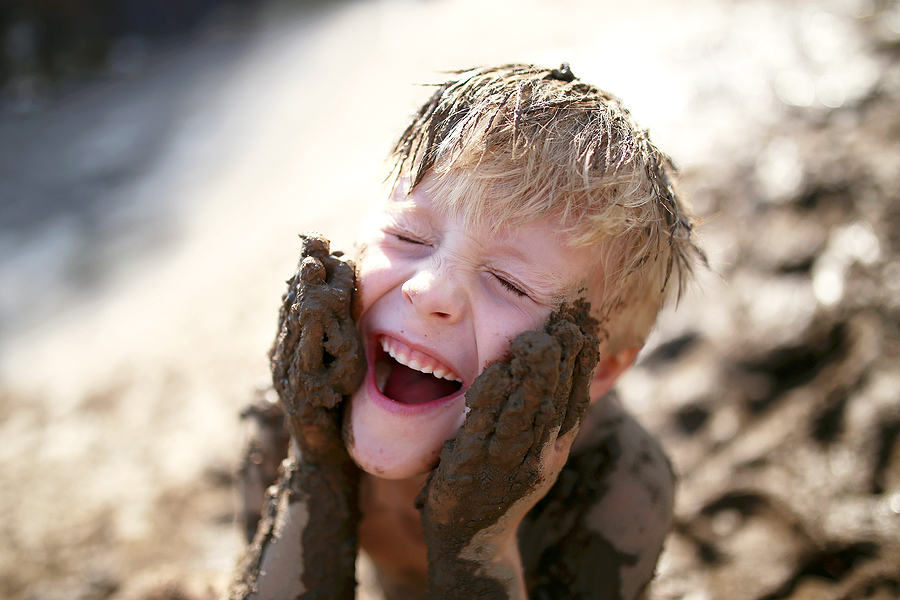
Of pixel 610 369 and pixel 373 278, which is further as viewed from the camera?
pixel 610 369

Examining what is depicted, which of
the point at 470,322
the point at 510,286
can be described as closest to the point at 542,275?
the point at 510,286

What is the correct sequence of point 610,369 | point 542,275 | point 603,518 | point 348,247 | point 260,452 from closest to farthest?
point 542,275 < point 610,369 < point 603,518 < point 260,452 < point 348,247

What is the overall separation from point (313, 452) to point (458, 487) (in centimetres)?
42

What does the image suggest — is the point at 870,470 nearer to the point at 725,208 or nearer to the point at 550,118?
the point at 725,208

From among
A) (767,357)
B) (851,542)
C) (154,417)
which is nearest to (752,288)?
(767,357)

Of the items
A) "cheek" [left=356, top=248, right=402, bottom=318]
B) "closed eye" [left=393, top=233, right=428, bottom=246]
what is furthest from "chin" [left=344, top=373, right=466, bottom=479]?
"closed eye" [left=393, top=233, right=428, bottom=246]

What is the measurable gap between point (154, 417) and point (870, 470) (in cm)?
300

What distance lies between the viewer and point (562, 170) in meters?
1.48

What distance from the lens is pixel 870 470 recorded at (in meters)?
2.43

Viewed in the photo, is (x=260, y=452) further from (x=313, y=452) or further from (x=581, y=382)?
(x=581, y=382)

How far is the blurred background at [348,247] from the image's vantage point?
2.46 metres

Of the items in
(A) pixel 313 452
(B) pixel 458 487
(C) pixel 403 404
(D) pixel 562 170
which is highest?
(D) pixel 562 170

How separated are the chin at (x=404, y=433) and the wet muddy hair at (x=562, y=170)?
16.8 inches

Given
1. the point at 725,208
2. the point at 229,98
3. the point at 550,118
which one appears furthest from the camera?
the point at 229,98
